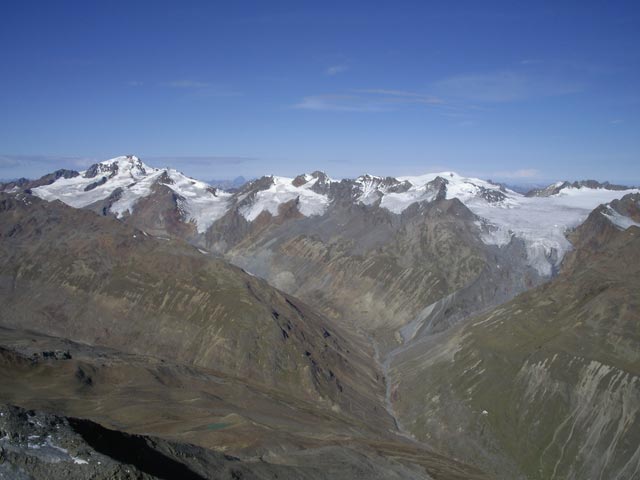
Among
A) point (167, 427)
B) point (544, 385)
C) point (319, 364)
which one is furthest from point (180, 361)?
point (544, 385)

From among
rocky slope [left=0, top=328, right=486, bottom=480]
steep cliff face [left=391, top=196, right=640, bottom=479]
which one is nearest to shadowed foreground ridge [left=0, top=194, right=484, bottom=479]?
rocky slope [left=0, top=328, right=486, bottom=480]

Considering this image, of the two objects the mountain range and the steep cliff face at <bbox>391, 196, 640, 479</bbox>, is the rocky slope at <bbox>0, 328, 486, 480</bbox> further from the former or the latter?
the steep cliff face at <bbox>391, 196, 640, 479</bbox>

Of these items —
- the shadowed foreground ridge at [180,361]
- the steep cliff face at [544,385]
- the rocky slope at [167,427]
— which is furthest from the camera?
the steep cliff face at [544,385]

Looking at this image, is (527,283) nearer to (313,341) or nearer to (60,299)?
(313,341)

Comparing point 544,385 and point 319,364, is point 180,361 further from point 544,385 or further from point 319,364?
point 544,385

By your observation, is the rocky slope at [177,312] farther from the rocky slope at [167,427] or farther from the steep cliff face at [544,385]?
the steep cliff face at [544,385]

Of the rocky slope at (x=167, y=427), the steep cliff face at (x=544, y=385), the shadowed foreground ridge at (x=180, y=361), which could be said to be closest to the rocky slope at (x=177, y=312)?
the shadowed foreground ridge at (x=180, y=361)

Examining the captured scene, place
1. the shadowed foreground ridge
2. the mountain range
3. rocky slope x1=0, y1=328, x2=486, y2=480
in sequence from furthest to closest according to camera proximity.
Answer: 1. the mountain range
2. the shadowed foreground ridge
3. rocky slope x1=0, y1=328, x2=486, y2=480

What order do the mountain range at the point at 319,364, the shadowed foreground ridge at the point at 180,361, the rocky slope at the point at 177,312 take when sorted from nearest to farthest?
the shadowed foreground ridge at the point at 180,361 < the mountain range at the point at 319,364 < the rocky slope at the point at 177,312

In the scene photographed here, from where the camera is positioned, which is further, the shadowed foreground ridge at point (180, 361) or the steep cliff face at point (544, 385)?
the steep cliff face at point (544, 385)
